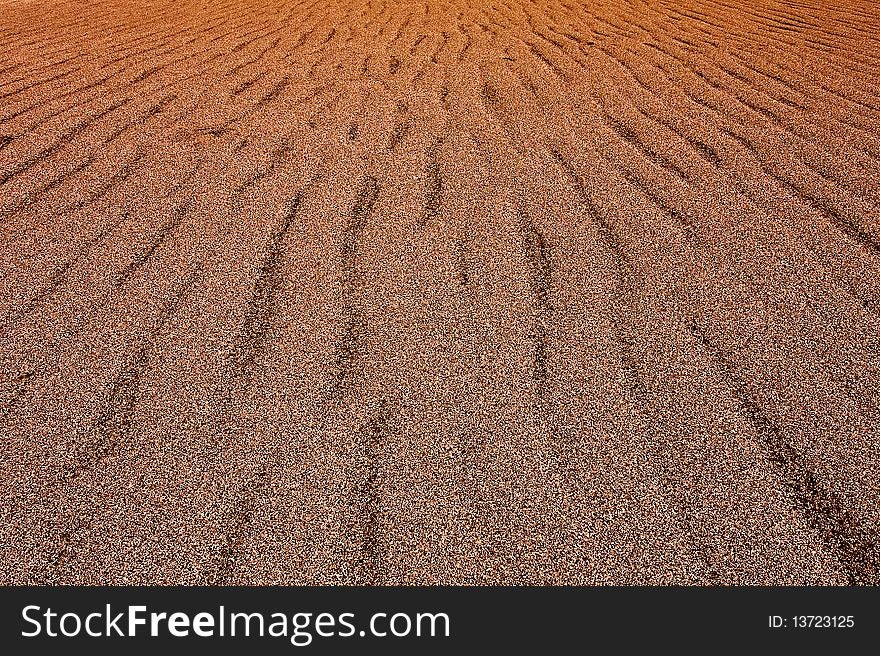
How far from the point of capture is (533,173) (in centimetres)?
351

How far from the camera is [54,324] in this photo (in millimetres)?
2344

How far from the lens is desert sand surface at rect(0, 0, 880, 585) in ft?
5.29

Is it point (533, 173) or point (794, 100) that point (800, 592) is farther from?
point (794, 100)

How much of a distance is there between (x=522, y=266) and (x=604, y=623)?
1418mm

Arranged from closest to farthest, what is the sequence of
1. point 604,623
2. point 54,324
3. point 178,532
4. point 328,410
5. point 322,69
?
point 604,623 < point 178,532 < point 328,410 < point 54,324 < point 322,69

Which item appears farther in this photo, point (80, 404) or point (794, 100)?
point (794, 100)

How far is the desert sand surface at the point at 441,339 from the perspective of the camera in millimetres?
1612

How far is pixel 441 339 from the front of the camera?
7.41 ft

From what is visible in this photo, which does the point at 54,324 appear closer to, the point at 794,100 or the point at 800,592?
the point at 800,592

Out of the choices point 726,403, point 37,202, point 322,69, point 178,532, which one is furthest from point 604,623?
point 322,69

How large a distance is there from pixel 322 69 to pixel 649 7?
452cm

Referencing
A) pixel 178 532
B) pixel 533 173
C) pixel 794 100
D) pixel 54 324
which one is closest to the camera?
pixel 178 532

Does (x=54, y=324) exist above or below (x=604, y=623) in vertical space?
above

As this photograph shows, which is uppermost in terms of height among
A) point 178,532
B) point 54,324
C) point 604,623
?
point 54,324
